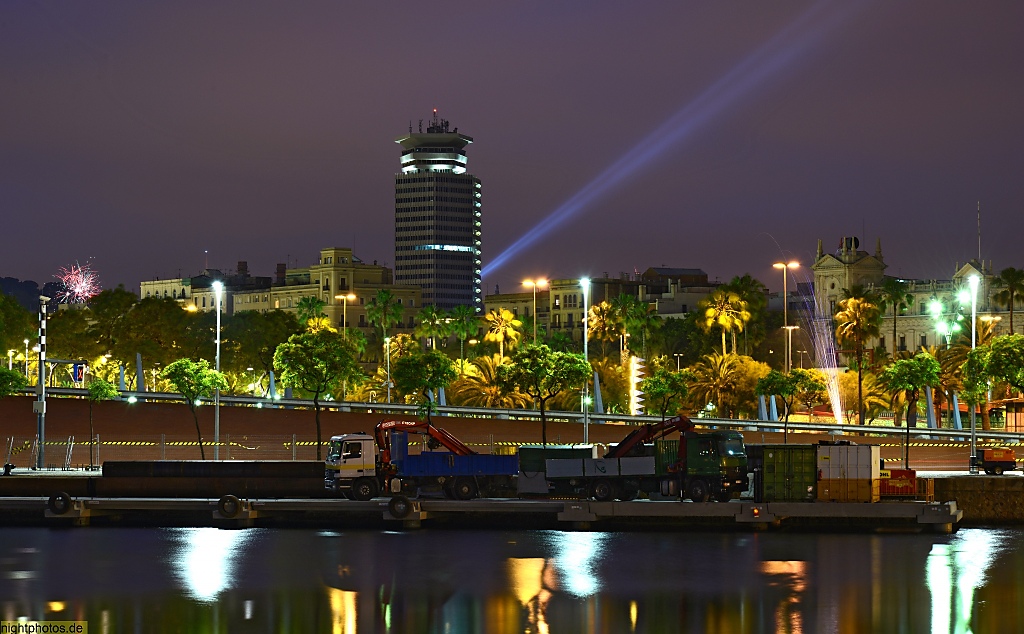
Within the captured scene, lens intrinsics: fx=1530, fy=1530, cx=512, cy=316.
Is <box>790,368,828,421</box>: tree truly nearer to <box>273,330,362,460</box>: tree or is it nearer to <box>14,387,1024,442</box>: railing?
<box>14,387,1024,442</box>: railing

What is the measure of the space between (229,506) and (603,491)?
45.8 ft

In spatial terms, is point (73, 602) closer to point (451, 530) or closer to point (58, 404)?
point (451, 530)

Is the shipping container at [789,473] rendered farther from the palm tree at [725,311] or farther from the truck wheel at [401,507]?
the palm tree at [725,311]

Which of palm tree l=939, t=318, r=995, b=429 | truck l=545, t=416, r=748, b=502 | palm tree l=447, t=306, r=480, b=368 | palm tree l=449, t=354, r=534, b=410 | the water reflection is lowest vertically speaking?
the water reflection

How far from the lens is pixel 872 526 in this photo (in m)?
54.1

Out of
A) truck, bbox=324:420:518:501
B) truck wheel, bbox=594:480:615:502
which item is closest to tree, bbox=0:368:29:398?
truck, bbox=324:420:518:501

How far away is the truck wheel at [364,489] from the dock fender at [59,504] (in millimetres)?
10770

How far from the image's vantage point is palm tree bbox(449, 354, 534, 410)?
120188 millimetres

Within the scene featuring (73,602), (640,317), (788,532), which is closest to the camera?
(73,602)

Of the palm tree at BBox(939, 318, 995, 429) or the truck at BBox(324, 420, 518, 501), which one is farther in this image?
the palm tree at BBox(939, 318, 995, 429)

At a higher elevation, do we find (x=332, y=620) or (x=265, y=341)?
(x=265, y=341)

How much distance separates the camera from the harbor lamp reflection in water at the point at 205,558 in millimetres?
41688

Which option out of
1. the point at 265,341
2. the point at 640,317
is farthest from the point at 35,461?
the point at 640,317

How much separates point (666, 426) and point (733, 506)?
5.93 meters
